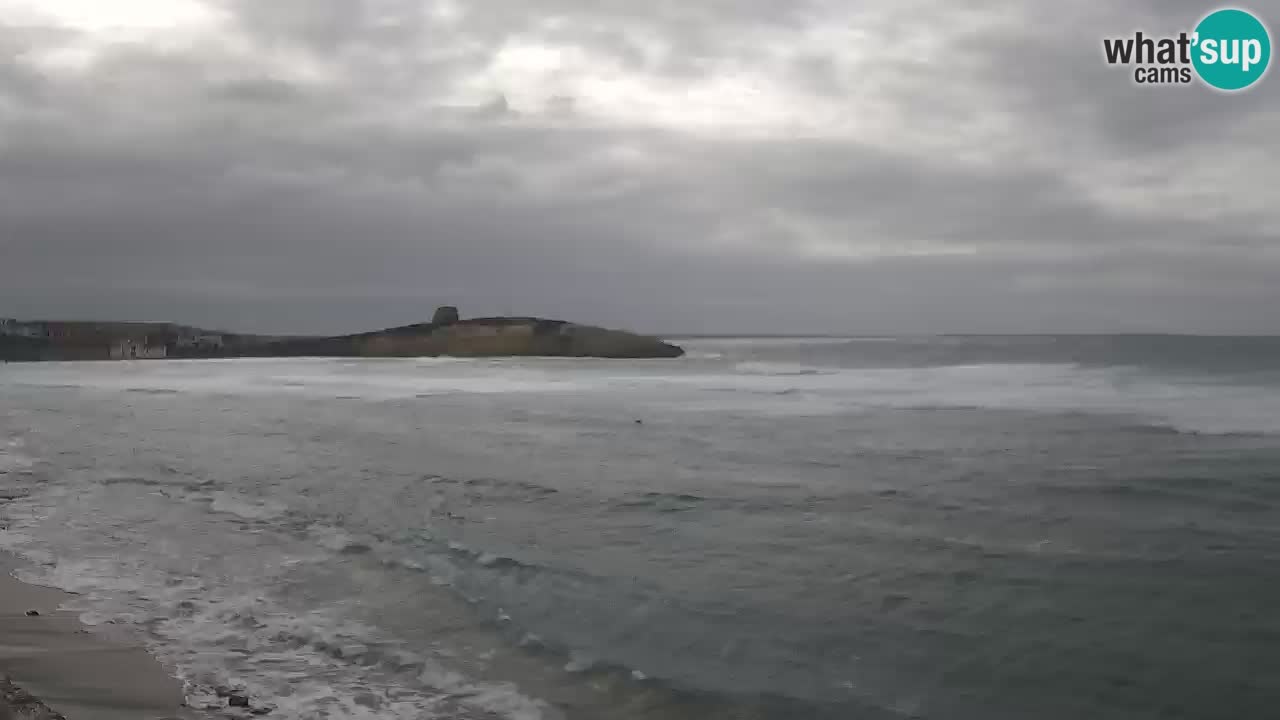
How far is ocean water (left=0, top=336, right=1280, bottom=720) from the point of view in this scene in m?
7.03

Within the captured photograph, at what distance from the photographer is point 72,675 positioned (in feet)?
21.2

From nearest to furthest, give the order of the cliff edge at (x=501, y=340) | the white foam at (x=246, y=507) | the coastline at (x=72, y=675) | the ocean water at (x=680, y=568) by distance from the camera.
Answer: the coastline at (x=72, y=675) < the ocean water at (x=680, y=568) < the white foam at (x=246, y=507) < the cliff edge at (x=501, y=340)

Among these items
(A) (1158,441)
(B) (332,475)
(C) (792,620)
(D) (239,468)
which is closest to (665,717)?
(C) (792,620)

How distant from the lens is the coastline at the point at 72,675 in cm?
571

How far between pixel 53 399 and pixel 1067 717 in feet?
152

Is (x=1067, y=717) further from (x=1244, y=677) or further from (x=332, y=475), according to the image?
(x=332, y=475)

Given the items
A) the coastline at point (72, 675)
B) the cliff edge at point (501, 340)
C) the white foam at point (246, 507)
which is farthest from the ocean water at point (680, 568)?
the cliff edge at point (501, 340)

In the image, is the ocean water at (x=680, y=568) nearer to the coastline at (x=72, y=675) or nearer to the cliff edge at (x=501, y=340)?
the coastline at (x=72, y=675)

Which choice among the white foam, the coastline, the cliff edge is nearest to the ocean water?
the white foam

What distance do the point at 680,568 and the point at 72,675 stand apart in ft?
20.8

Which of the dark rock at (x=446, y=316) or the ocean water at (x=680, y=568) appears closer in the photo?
the ocean water at (x=680, y=568)

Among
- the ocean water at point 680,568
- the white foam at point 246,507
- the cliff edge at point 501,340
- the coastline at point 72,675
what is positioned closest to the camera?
the coastline at point 72,675

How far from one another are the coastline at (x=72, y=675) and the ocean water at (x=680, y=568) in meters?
0.28

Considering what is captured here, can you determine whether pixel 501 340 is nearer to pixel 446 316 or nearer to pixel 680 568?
pixel 446 316
